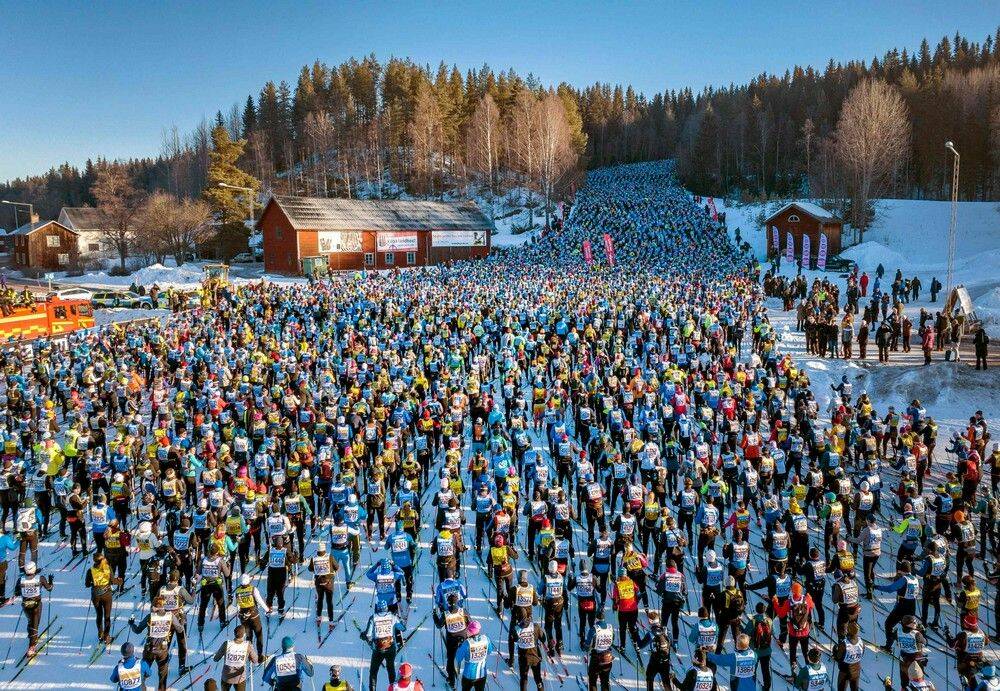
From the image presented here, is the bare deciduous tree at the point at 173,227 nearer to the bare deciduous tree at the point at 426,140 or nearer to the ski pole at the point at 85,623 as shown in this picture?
the bare deciduous tree at the point at 426,140

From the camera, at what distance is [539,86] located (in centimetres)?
10819

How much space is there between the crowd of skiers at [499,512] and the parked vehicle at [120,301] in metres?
14.9

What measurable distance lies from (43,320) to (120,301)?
744 centimetres

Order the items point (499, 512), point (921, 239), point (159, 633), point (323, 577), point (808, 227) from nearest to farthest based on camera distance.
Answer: point (159, 633), point (323, 577), point (499, 512), point (808, 227), point (921, 239)

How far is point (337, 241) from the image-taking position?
5069 cm

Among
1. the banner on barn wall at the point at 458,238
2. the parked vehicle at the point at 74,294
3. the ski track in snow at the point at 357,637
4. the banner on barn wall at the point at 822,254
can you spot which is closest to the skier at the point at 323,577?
the ski track in snow at the point at 357,637

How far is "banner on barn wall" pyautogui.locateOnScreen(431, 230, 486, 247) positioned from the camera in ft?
184

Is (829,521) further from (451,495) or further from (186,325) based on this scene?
(186,325)

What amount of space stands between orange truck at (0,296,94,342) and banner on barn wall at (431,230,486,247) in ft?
94.3

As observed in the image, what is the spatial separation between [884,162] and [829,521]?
51.0 m

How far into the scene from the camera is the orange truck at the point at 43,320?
29.2 m

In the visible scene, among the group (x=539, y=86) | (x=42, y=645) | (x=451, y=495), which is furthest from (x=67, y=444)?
(x=539, y=86)

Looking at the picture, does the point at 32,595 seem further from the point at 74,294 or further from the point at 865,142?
the point at 865,142

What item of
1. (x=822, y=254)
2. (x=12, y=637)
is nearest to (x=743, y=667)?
(x=12, y=637)
